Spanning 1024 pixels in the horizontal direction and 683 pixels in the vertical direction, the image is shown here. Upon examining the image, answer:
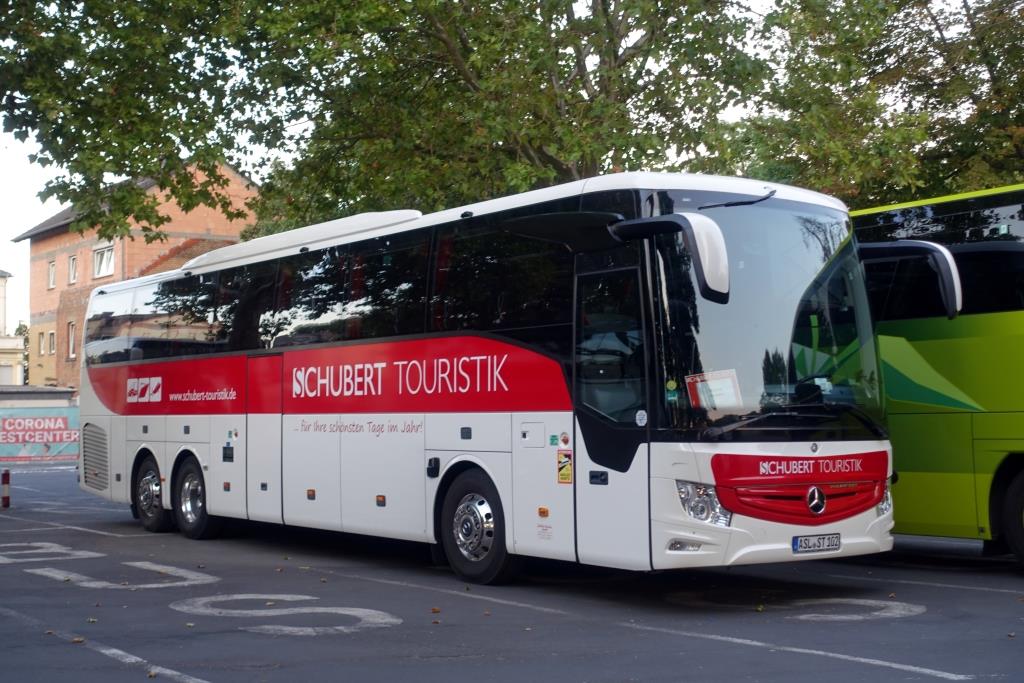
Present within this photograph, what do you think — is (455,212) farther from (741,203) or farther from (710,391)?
(710,391)

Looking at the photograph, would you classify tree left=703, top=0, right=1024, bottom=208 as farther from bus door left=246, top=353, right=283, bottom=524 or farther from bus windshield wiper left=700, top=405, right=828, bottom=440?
bus windshield wiper left=700, top=405, right=828, bottom=440

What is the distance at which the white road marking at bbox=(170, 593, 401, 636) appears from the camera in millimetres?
10070

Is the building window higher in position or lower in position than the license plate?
higher

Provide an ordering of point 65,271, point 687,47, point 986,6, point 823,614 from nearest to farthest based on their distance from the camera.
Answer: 1. point 823,614
2. point 687,47
3. point 986,6
4. point 65,271

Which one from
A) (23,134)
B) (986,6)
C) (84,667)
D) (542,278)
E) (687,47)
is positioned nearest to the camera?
(84,667)

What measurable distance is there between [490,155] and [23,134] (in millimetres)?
7521

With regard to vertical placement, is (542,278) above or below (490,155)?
below

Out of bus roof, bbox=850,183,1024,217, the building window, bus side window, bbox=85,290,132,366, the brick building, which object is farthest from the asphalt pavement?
the building window

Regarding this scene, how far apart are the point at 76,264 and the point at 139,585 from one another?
64.8 meters

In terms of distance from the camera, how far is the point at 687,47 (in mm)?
22609

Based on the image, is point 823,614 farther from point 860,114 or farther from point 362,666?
point 860,114

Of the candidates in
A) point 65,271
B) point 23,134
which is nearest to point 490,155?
point 23,134

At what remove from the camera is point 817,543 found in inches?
440

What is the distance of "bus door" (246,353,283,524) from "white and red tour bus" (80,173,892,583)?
0.31 feet
